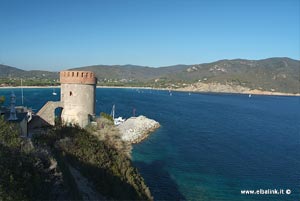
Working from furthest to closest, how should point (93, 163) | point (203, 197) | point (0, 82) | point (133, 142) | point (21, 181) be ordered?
point (0, 82)
point (133, 142)
point (203, 197)
point (93, 163)
point (21, 181)

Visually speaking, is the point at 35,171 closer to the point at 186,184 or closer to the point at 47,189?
the point at 47,189

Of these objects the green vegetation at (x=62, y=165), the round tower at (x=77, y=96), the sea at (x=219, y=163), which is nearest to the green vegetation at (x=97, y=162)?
the green vegetation at (x=62, y=165)

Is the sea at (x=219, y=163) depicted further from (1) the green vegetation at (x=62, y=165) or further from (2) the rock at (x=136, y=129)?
(1) the green vegetation at (x=62, y=165)

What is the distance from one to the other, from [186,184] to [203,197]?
2.93m

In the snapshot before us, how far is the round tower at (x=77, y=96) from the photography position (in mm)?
20047

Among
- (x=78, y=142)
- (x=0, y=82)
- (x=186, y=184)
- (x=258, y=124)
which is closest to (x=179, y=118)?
(x=258, y=124)

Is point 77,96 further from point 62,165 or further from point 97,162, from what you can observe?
point 62,165

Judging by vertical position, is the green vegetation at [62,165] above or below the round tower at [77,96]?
below

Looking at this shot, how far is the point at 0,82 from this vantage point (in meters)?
174

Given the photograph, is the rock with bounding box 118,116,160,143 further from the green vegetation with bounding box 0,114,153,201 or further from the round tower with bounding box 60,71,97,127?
the green vegetation with bounding box 0,114,153,201

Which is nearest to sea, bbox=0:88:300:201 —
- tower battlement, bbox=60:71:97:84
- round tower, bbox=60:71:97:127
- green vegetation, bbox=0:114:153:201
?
green vegetation, bbox=0:114:153:201

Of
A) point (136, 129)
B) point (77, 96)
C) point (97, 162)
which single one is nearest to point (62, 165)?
point (97, 162)

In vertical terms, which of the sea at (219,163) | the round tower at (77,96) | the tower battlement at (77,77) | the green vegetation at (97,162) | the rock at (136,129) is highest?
the tower battlement at (77,77)

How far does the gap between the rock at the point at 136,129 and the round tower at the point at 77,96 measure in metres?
24.4
